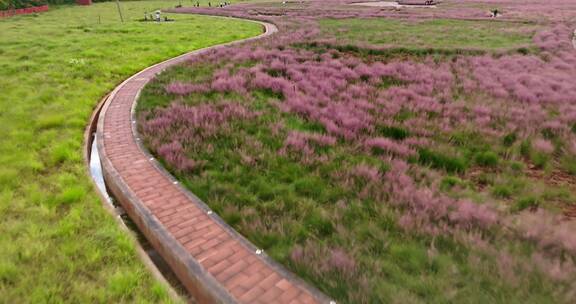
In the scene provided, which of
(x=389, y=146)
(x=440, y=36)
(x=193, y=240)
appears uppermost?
(x=440, y=36)

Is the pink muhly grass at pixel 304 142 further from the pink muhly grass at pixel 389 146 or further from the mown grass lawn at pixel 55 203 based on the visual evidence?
the mown grass lawn at pixel 55 203

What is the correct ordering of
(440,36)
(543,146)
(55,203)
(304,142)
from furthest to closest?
(440,36) < (304,142) < (543,146) < (55,203)

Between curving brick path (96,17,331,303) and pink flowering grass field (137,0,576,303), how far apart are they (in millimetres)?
222

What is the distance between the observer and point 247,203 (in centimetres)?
545

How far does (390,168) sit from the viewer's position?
625 cm

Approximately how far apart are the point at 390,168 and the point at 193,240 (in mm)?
3813

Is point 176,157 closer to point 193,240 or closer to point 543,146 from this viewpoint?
point 193,240

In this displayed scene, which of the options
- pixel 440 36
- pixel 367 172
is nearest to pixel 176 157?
pixel 367 172

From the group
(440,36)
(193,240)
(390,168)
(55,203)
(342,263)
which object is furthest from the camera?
(440,36)

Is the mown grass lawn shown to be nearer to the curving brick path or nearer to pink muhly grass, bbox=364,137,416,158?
the curving brick path

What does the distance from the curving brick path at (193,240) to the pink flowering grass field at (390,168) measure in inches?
8.7

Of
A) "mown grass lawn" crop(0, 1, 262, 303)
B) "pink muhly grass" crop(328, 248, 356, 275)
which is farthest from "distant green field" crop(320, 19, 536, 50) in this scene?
"pink muhly grass" crop(328, 248, 356, 275)

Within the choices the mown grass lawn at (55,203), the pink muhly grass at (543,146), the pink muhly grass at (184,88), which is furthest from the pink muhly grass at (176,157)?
the pink muhly grass at (543,146)

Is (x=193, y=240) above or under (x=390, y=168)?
under
